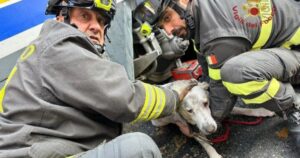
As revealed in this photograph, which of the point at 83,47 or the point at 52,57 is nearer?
the point at 52,57

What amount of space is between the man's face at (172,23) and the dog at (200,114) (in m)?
0.37

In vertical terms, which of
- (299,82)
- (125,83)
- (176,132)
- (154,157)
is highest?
(125,83)

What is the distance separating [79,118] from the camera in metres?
1.74

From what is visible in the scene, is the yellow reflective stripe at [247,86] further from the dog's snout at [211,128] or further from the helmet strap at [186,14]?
the helmet strap at [186,14]

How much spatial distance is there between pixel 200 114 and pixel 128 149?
1.00 meters

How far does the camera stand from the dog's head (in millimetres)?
2426

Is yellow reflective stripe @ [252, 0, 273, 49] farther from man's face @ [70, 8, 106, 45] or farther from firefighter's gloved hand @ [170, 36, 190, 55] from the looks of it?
man's face @ [70, 8, 106, 45]

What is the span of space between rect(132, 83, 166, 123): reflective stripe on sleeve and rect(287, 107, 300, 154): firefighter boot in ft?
2.34

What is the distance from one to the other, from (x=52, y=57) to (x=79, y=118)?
0.29 m

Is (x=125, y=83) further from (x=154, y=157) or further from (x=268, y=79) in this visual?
(x=268, y=79)

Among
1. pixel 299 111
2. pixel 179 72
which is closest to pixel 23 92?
pixel 299 111

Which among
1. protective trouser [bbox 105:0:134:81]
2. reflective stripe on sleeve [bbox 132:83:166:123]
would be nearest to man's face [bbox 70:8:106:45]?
reflective stripe on sleeve [bbox 132:83:166:123]

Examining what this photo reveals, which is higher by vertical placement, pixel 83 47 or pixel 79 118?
pixel 83 47

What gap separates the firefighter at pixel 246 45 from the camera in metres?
2.12
